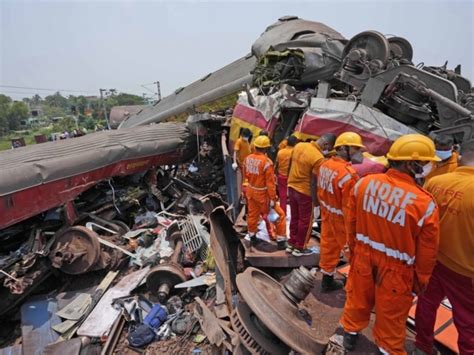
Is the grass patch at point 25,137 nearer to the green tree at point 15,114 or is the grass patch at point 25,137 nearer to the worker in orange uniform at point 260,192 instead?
the green tree at point 15,114

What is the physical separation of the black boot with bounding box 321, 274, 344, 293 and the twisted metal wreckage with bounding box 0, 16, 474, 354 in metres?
0.24

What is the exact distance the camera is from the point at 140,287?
5.27 metres

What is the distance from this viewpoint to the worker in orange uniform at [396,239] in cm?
192

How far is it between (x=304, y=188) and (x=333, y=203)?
705mm

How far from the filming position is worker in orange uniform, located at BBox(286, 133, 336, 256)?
11.7 feet

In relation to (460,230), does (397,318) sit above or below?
below

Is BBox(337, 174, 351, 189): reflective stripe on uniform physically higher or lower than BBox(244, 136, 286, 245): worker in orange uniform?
higher

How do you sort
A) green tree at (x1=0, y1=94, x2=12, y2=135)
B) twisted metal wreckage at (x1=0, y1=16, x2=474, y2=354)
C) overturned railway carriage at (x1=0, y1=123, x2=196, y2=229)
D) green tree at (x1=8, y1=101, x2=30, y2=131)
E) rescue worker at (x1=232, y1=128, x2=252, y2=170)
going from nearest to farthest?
twisted metal wreckage at (x1=0, y1=16, x2=474, y2=354)
overturned railway carriage at (x1=0, y1=123, x2=196, y2=229)
rescue worker at (x1=232, y1=128, x2=252, y2=170)
green tree at (x1=0, y1=94, x2=12, y2=135)
green tree at (x1=8, y1=101, x2=30, y2=131)

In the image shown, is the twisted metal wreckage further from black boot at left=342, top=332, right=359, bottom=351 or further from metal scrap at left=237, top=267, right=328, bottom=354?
black boot at left=342, top=332, right=359, bottom=351

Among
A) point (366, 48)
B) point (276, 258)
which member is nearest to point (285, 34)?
point (366, 48)

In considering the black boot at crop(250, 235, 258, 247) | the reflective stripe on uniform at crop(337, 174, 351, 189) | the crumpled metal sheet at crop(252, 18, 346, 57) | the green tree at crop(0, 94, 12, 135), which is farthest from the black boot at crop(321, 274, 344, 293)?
the green tree at crop(0, 94, 12, 135)

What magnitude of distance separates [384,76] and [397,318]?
13.9ft

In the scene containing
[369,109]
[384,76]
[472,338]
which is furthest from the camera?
[384,76]

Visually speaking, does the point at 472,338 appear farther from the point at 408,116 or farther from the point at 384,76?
the point at 384,76
